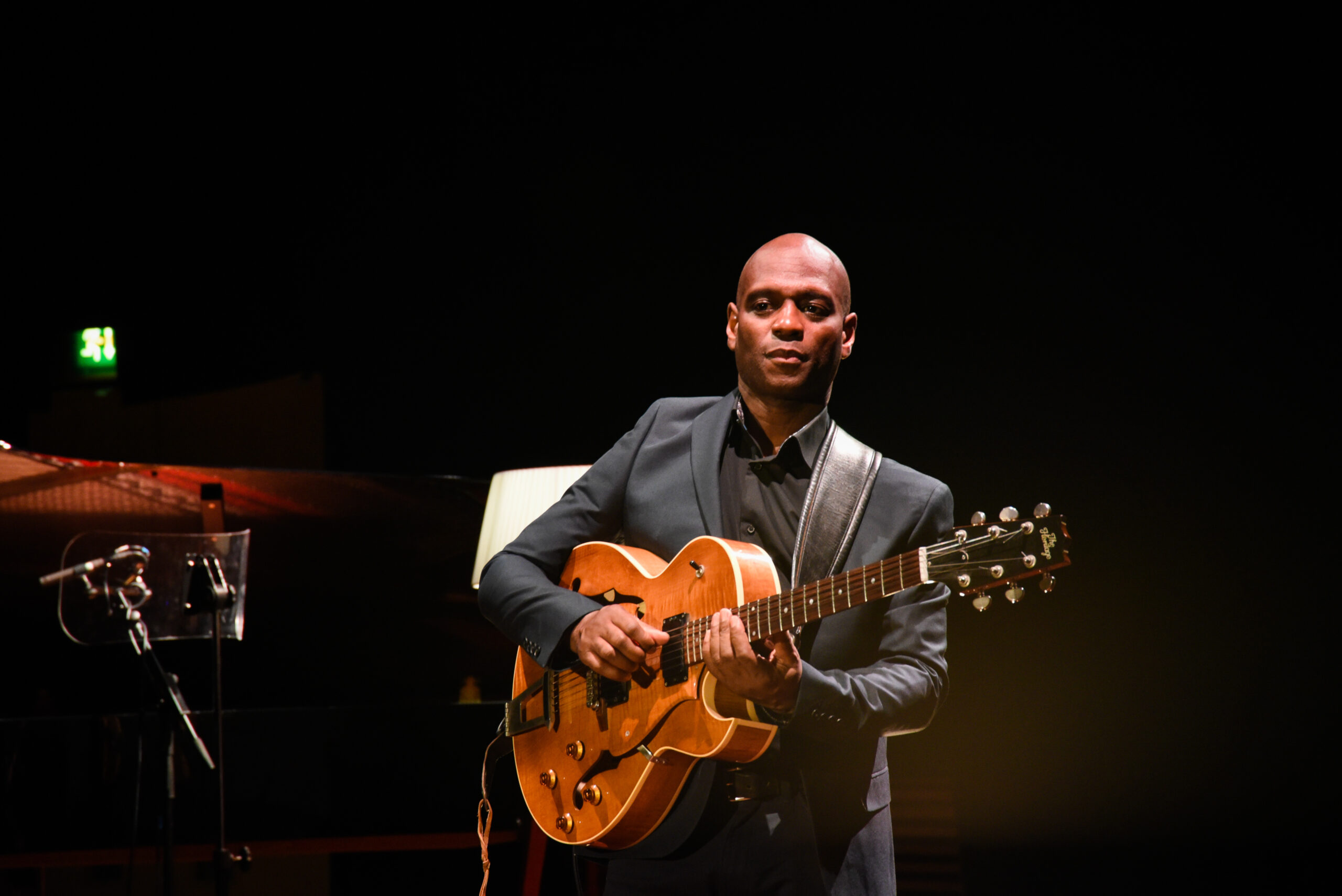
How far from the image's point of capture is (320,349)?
580 cm

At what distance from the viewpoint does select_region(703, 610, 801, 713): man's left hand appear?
1.64 metres

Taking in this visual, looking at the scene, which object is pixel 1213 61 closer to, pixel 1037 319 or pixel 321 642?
pixel 1037 319

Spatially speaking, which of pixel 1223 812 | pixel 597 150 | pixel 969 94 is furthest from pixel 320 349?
pixel 1223 812

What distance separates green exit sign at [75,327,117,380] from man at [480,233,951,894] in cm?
514

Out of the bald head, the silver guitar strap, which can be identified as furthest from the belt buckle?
the bald head

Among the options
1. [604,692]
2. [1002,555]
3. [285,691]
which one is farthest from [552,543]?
[285,691]

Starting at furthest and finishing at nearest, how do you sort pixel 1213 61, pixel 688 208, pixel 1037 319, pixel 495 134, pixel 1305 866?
1. pixel 495 134
2. pixel 688 208
3. pixel 1037 319
4. pixel 1213 61
5. pixel 1305 866

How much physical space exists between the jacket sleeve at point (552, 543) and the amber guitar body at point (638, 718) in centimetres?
5

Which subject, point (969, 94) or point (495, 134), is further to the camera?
point (495, 134)

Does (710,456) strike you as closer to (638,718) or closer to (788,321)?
(788,321)

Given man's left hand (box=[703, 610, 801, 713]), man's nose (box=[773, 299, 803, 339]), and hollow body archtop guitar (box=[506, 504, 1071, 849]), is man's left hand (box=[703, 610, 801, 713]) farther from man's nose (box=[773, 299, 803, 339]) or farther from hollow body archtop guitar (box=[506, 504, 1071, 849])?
man's nose (box=[773, 299, 803, 339])

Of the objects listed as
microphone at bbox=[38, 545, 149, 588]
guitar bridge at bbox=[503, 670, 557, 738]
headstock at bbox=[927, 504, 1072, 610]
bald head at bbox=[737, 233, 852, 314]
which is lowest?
microphone at bbox=[38, 545, 149, 588]

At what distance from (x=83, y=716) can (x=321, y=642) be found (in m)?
1.23

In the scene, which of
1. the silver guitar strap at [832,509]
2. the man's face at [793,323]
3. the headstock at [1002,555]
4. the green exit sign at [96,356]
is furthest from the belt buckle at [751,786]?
the green exit sign at [96,356]
